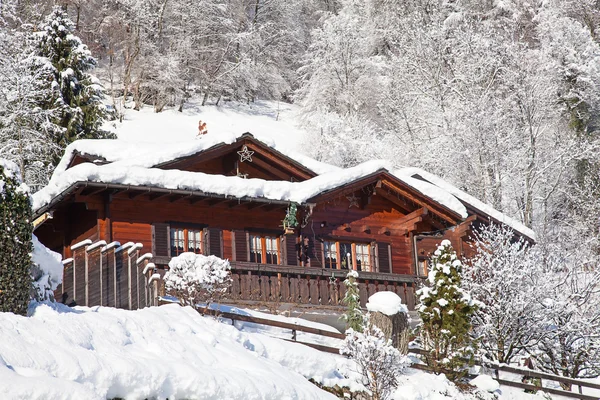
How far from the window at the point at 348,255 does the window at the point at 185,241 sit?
386 centimetres

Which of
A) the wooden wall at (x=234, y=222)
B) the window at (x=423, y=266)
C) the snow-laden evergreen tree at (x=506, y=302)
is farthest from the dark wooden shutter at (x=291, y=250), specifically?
the window at (x=423, y=266)

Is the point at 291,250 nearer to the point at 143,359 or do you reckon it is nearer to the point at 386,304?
the point at 386,304

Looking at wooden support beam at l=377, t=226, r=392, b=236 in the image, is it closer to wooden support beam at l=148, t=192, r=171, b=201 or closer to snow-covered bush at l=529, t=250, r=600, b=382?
snow-covered bush at l=529, t=250, r=600, b=382

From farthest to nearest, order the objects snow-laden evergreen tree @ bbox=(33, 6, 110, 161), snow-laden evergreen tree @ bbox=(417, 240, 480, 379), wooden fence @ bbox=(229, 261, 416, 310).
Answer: snow-laden evergreen tree @ bbox=(33, 6, 110, 161) → wooden fence @ bbox=(229, 261, 416, 310) → snow-laden evergreen tree @ bbox=(417, 240, 480, 379)

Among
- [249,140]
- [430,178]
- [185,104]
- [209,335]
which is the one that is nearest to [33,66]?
[249,140]

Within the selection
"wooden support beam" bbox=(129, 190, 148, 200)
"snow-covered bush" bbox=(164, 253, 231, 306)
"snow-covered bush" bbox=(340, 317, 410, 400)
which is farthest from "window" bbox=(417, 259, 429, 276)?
"snow-covered bush" bbox=(340, 317, 410, 400)

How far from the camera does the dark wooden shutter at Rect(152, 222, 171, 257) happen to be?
801 inches

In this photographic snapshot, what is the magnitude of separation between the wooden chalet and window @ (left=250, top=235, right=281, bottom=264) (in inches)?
1.1

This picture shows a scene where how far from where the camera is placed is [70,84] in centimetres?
3278

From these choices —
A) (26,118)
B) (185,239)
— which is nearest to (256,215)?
(185,239)

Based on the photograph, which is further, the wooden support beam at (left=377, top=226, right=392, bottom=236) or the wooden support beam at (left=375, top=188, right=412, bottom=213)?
the wooden support beam at (left=377, top=226, right=392, bottom=236)

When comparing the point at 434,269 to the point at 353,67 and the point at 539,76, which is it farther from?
the point at 353,67

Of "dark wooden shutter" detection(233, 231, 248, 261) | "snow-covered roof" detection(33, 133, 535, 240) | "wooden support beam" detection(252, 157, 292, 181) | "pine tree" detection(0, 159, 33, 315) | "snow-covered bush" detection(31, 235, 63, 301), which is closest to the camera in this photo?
"pine tree" detection(0, 159, 33, 315)

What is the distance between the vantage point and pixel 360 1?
62.9 metres
